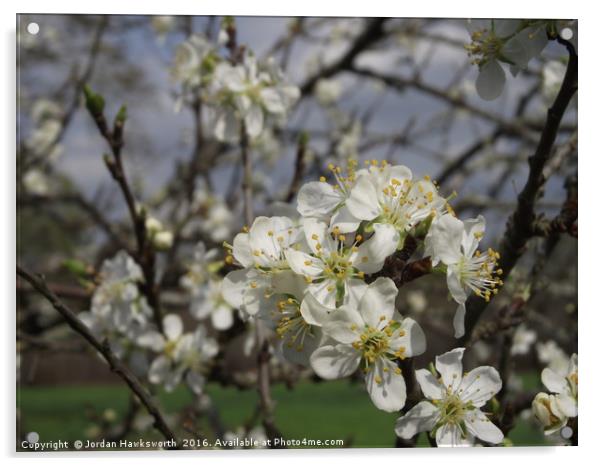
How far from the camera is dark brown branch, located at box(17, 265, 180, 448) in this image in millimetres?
834

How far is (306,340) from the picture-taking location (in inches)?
31.2

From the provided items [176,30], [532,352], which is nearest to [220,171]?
[176,30]

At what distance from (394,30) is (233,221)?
944 mm

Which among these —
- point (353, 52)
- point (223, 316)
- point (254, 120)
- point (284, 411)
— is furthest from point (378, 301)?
point (353, 52)

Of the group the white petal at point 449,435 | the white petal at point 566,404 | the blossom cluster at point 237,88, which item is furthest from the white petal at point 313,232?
the blossom cluster at point 237,88

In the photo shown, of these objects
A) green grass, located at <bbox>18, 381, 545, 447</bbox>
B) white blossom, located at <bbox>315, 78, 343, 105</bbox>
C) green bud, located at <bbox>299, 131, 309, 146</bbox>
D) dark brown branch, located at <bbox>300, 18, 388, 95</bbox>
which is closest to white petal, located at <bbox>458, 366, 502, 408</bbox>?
green grass, located at <bbox>18, 381, 545, 447</bbox>

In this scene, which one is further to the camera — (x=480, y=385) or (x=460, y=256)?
(x=480, y=385)

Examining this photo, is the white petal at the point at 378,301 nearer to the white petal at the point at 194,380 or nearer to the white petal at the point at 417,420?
the white petal at the point at 417,420

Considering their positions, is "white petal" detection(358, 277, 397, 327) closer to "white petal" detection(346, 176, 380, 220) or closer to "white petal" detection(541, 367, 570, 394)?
"white petal" detection(346, 176, 380, 220)

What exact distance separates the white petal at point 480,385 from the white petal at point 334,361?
0.70 ft

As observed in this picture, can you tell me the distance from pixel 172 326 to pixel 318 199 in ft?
2.56

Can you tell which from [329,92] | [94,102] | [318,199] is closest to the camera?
[318,199]

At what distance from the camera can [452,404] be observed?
36.1 inches

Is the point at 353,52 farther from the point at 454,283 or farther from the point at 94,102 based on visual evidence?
the point at 454,283
